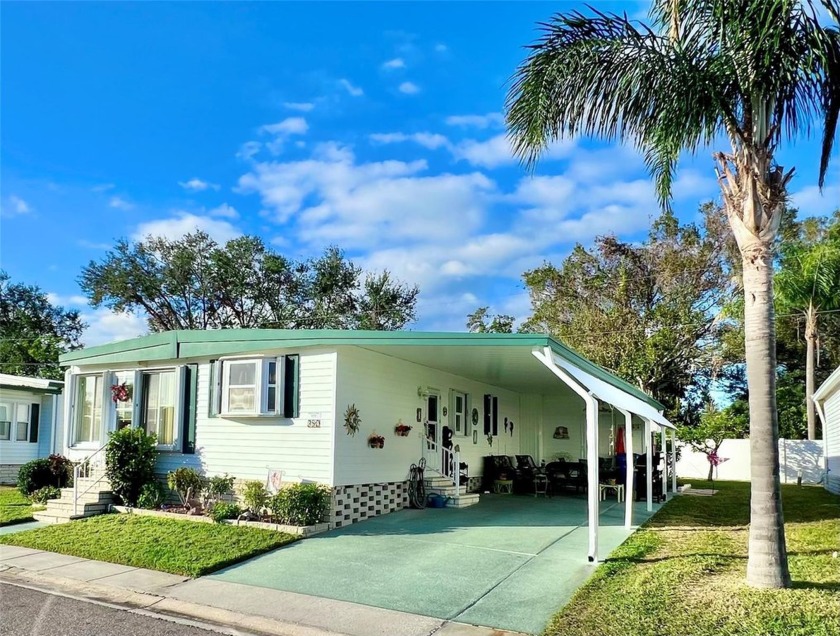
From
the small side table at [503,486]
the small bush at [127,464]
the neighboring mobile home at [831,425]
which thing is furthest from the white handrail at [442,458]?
the neighboring mobile home at [831,425]

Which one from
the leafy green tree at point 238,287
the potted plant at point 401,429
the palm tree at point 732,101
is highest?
the leafy green tree at point 238,287

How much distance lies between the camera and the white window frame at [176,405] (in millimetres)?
11898

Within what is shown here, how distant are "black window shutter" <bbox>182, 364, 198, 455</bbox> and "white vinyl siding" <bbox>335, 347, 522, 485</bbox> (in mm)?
3174

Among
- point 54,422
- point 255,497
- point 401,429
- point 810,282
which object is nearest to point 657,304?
point 810,282

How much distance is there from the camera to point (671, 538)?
945 cm

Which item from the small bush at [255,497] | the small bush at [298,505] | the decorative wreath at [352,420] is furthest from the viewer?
the decorative wreath at [352,420]

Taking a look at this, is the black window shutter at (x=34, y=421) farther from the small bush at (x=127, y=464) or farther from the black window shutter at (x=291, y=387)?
the black window shutter at (x=291, y=387)

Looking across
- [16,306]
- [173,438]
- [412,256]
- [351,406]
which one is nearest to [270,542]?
[351,406]

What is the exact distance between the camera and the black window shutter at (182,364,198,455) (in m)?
11.8

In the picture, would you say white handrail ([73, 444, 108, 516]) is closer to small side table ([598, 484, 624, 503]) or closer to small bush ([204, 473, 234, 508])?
small bush ([204, 473, 234, 508])

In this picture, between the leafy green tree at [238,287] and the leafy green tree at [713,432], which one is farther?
the leafy green tree at [238,287]

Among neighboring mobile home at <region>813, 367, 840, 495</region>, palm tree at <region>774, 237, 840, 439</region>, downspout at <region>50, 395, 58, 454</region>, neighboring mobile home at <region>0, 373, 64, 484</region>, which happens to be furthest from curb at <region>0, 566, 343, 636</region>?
palm tree at <region>774, 237, 840, 439</region>

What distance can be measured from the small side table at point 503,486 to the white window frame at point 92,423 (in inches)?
354

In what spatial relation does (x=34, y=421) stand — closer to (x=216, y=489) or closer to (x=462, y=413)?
(x=216, y=489)
